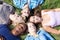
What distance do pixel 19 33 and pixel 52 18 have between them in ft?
0.83

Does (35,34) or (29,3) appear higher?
(29,3)

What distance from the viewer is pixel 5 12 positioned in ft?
5.26

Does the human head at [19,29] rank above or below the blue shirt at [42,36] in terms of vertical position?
above

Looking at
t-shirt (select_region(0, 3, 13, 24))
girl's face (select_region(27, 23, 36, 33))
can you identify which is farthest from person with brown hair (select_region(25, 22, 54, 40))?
t-shirt (select_region(0, 3, 13, 24))

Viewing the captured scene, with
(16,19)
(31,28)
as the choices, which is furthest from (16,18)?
(31,28)

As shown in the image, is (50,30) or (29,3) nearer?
(50,30)

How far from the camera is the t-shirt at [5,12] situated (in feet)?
5.10

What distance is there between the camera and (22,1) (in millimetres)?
1673

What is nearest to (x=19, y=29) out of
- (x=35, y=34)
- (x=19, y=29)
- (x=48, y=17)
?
(x=19, y=29)

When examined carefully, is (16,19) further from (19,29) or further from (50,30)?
(50,30)

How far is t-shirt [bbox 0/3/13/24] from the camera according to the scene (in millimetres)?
1555

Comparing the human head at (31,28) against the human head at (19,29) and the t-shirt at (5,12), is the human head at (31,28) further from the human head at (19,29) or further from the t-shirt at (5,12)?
the t-shirt at (5,12)

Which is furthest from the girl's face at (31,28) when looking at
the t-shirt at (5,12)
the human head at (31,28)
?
the t-shirt at (5,12)

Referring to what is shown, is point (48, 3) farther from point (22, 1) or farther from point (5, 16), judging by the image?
point (5, 16)
